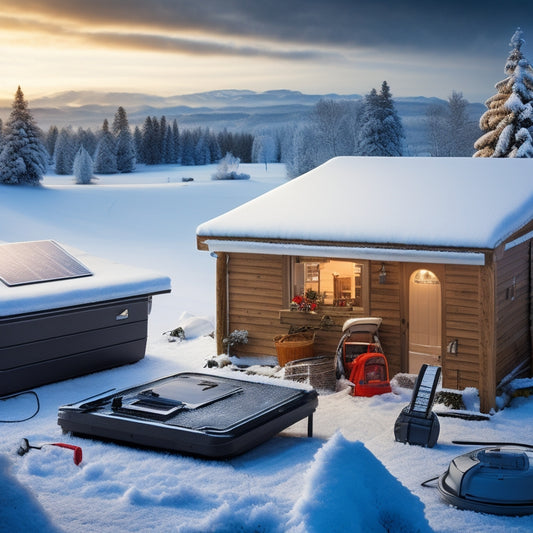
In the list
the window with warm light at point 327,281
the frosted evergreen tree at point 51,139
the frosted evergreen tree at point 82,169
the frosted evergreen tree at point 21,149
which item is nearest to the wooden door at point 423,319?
the window with warm light at point 327,281

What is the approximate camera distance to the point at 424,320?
46.0 ft

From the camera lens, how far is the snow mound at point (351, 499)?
21.4ft

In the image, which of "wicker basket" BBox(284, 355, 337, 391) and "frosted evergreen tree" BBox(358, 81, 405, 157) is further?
"frosted evergreen tree" BBox(358, 81, 405, 157)

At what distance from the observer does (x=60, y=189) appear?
166 ft

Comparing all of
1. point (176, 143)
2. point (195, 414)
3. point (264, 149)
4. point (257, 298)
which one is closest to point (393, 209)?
point (257, 298)

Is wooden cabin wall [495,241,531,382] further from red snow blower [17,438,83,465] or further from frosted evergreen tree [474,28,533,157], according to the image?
frosted evergreen tree [474,28,533,157]

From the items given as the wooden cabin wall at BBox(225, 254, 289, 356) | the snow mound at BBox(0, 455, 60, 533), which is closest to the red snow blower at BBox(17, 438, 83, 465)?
the snow mound at BBox(0, 455, 60, 533)

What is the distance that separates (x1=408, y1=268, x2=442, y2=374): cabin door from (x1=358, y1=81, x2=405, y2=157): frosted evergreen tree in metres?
29.0

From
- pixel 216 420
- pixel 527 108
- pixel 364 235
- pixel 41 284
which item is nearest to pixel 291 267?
pixel 364 235

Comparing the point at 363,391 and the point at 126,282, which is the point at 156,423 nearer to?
the point at 363,391

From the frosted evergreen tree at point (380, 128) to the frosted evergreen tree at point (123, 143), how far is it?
26731 millimetres

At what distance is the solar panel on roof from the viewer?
14.0 m

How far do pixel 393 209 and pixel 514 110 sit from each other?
50.9ft

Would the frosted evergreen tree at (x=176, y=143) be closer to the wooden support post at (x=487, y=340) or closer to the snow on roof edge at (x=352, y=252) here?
the snow on roof edge at (x=352, y=252)
